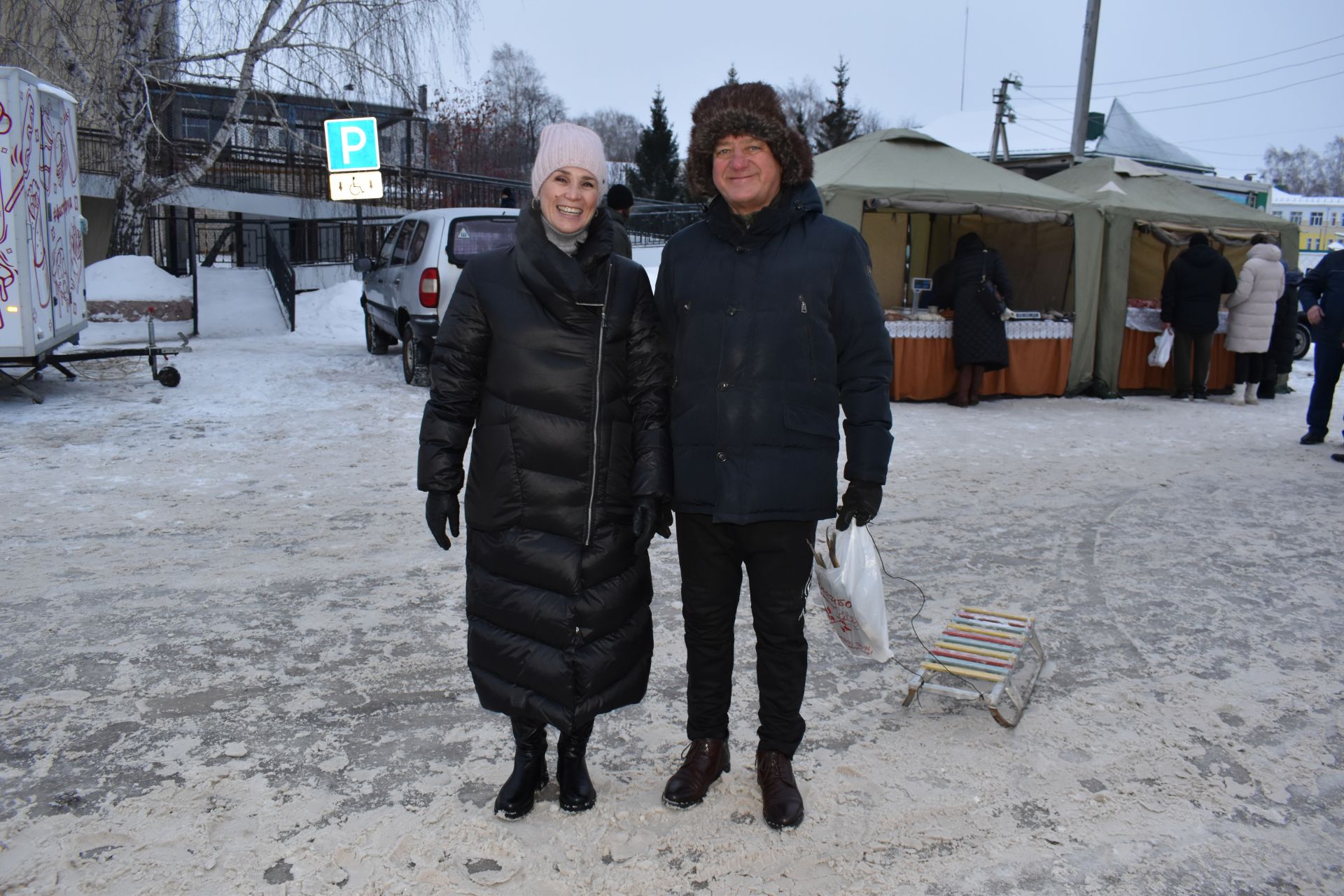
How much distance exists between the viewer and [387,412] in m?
9.25

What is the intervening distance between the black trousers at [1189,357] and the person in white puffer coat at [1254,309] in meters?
0.33

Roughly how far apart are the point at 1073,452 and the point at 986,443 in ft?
2.34

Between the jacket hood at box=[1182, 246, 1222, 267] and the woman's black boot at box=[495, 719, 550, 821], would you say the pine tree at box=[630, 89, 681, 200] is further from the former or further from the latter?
the woman's black boot at box=[495, 719, 550, 821]

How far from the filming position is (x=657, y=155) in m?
45.9

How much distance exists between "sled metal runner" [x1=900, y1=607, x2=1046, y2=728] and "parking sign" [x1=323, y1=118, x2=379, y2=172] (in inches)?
510

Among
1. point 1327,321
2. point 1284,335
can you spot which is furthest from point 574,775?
point 1284,335

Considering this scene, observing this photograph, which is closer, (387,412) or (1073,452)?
→ (1073,452)

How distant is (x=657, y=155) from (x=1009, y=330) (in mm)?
36971

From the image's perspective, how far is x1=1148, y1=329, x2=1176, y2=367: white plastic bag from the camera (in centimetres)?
1188

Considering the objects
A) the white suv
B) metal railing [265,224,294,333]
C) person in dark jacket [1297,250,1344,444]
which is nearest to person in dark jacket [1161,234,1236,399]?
person in dark jacket [1297,250,1344,444]

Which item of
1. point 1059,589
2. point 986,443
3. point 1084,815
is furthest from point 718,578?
point 986,443

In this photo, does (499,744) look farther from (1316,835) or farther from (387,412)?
(387,412)

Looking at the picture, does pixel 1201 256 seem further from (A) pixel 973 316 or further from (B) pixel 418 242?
(B) pixel 418 242

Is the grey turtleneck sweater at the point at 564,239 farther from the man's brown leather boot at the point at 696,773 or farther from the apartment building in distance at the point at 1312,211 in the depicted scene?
the apartment building in distance at the point at 1312,211
